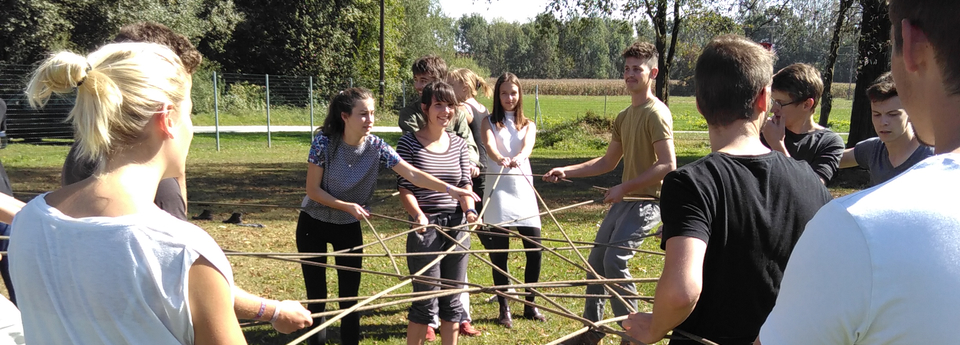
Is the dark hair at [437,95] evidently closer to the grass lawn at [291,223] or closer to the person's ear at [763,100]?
the grass lawn at [291,223]

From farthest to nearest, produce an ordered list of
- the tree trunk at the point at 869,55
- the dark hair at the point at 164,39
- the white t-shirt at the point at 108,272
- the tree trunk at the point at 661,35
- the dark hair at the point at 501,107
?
the tree trunk at the point at 661,35, the tree trunk at the point at 869,55, the dark hair at the point at 501,107, the dark hair at the point at 164,39, the white t-shirt at the point at 108,272

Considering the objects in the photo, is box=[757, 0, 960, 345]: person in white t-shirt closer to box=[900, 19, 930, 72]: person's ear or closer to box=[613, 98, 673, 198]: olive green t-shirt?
box=[900, 19, 930, 72]: person's ear

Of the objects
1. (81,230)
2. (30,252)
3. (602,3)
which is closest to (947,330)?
(81,230)

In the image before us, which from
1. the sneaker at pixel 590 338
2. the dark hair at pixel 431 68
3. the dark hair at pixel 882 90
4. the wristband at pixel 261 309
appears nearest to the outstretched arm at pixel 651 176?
the sneaker at pixel 590 338

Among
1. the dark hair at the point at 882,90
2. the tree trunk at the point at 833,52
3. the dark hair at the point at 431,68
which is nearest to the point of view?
→ the dark hair at the point at 882,90

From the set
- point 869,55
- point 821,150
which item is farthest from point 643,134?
point 869,55

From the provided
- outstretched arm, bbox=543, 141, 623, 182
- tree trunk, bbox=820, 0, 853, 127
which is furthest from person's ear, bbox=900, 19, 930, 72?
tree trunk, bbox=820, 0, 853, 127

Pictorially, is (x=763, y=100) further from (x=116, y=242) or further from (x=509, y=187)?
(x=509, y=187)

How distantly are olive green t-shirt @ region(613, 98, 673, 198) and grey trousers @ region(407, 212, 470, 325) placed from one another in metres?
1.09

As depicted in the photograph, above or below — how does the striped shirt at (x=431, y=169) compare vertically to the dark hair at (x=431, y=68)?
below

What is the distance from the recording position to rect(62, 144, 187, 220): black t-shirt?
263 cm

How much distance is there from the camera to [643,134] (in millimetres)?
4223

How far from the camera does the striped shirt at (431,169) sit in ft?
14.4

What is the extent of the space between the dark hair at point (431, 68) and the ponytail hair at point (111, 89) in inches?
130
